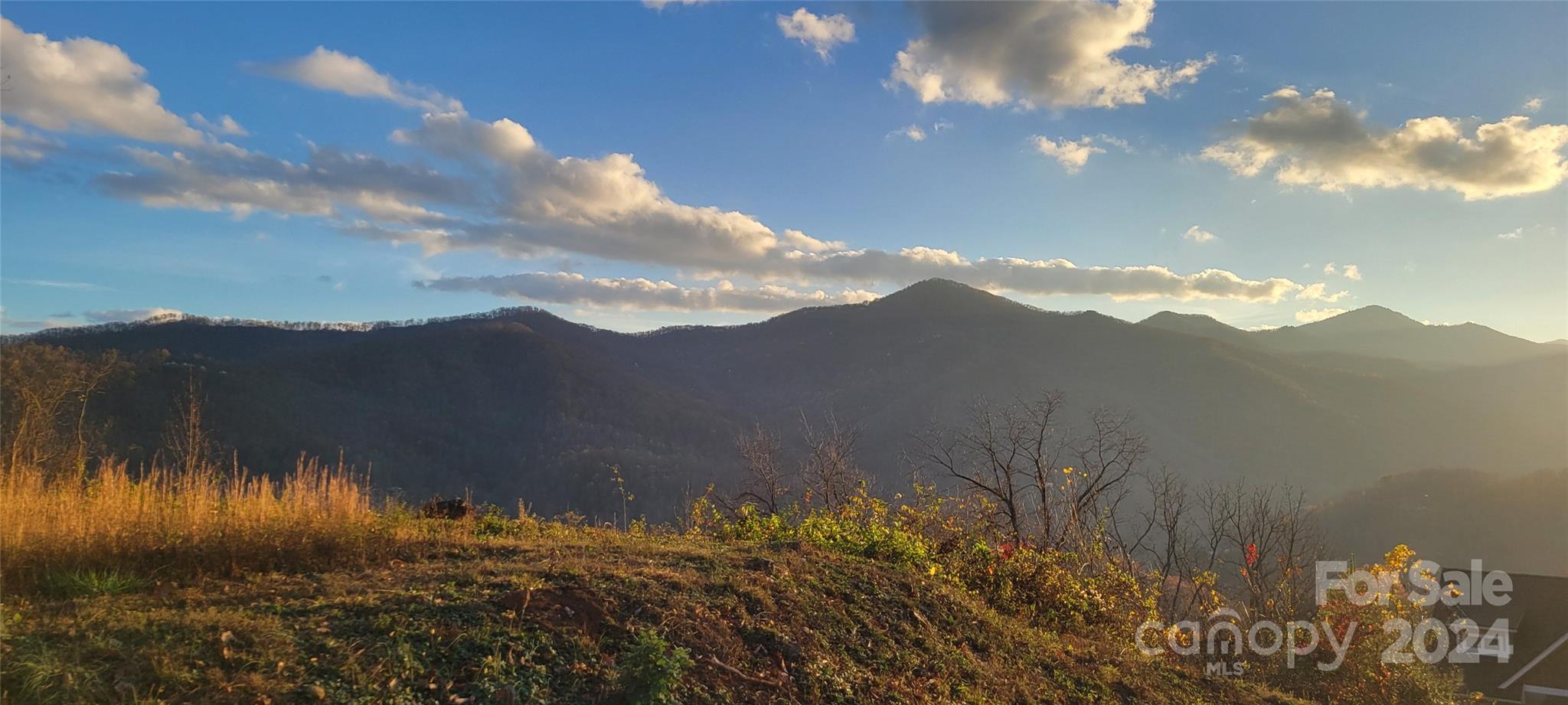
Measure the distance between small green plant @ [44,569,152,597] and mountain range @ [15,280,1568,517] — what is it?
41.0 m

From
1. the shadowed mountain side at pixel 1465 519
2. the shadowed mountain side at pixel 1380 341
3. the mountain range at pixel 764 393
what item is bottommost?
the shadowed mountain side at pixel 1465 519

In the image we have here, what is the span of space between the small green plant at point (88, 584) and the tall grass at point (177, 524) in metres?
0.05

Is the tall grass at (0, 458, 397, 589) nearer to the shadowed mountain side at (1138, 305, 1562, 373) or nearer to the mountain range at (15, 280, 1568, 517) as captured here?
the mountain range at (15, 280, 1568, 517)

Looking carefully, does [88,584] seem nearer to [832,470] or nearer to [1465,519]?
[832,470]

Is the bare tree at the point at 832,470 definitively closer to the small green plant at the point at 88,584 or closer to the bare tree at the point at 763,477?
the bare tree at the point at 763,477

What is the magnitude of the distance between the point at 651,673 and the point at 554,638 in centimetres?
71

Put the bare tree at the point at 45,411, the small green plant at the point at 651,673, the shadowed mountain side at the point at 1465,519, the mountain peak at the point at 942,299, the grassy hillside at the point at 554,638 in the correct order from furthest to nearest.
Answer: the mountain peak at the point at 942,299 < the shadowed mountain side at the point at 1465,519 < the bare tree at the point at 45,411 < the small green plant at the point at 651,673 < the grassy hillside at the point at 554,638

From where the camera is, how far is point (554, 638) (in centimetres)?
447

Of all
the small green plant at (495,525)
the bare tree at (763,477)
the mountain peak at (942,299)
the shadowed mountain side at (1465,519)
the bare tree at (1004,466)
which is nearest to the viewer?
the small green plant at (495,525)

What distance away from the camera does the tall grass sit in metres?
4.93

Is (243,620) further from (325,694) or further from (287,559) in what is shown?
(287,559)

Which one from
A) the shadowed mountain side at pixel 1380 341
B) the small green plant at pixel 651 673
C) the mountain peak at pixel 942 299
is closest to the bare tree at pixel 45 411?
the small green plant at pixel 651 673

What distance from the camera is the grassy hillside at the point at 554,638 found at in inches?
141

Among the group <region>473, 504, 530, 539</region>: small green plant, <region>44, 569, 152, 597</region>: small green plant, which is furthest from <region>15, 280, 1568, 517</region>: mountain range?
<region>44, 569, 152, 597</region>: small green plant
